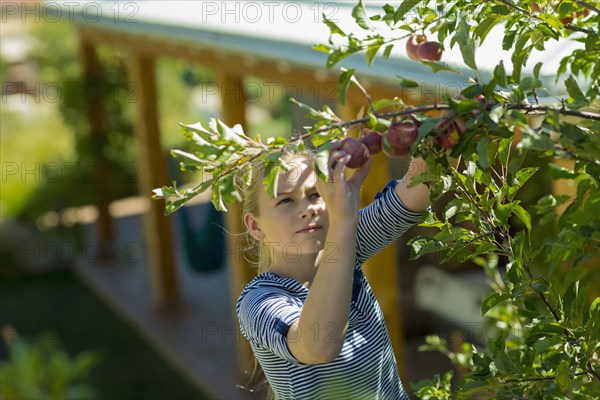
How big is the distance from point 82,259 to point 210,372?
3.67 metres

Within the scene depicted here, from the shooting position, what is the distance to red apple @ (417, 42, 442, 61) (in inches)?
76.7

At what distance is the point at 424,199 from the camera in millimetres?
2115

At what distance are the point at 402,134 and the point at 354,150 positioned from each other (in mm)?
131

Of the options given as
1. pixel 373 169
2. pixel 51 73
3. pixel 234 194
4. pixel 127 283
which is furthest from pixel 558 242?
pixel 51 73

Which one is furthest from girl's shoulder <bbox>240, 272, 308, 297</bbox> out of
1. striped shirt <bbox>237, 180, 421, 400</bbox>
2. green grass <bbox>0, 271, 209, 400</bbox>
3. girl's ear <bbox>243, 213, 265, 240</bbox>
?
green grass <bbox>0, 271, 209, 400</bbox>

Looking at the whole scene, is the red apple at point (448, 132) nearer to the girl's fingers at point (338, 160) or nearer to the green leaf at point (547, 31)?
the girl's fingers at point (338, 160)

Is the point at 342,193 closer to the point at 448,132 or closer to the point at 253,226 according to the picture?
the point at 448,132

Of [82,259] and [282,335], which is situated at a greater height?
[282,335]

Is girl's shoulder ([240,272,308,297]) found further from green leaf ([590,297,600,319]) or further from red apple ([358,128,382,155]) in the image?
green leaf ([590,297,600,319])

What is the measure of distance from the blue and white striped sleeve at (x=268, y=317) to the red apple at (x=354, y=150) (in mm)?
382

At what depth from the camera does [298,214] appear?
2061 mm

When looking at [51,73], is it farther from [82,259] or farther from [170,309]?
[170,309]

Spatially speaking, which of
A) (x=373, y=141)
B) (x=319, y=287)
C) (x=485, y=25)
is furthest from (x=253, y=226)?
(x=485, y=25)

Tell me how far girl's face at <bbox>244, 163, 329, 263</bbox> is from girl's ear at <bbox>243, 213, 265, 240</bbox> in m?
0.11
